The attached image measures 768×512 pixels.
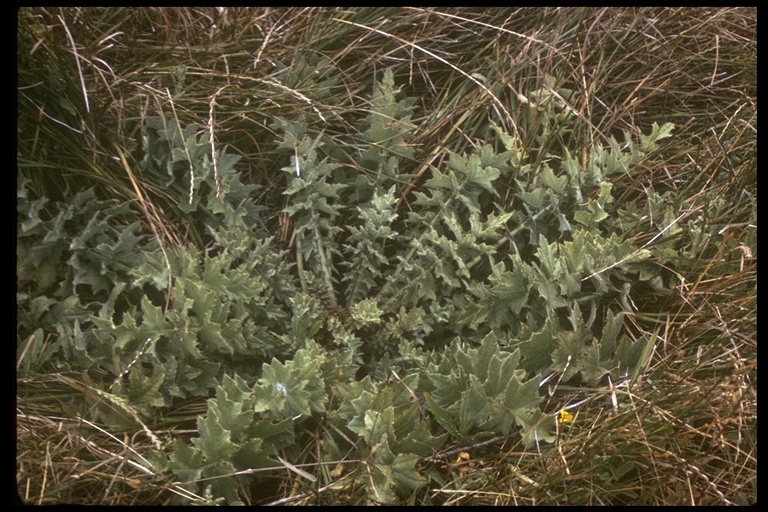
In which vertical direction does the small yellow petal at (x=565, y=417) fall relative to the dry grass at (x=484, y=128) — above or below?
below

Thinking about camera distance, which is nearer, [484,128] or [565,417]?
[565,417]

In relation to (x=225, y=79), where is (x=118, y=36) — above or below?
above

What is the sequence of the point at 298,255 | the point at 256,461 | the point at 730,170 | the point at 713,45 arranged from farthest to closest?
the point at 713,45 → the point at 298,255 → the point at 730,170 → the point at 256,461

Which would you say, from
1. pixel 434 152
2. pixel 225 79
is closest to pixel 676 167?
pixel 434 152

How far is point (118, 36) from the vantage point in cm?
269

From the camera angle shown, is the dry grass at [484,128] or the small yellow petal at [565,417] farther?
the small yellow petal at [565,417]

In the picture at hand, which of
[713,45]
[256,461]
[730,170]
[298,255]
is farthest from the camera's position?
[713,45]

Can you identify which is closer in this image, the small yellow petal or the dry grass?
the dry grass

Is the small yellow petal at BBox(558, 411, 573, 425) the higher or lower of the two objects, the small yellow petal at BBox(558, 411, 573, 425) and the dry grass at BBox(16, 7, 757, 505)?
the lower

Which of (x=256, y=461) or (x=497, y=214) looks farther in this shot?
(x=497, y=214)

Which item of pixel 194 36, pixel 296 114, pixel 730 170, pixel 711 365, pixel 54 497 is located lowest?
pixel 711 365

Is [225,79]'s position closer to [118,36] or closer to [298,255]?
[118,36]

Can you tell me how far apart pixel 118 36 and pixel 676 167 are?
1.98 m

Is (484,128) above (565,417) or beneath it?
above
